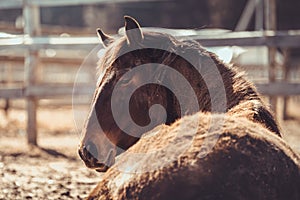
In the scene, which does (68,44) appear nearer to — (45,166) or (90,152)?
(45,166)

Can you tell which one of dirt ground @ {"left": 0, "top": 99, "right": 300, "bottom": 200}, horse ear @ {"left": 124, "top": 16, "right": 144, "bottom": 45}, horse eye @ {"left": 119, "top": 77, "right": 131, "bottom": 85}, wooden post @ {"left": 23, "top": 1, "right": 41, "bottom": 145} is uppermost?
horse ear @ {"left": 124, "top": 16, "right": 144, "bottom": 45}

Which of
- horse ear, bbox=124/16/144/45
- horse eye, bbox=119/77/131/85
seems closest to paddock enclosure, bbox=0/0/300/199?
horse ear, bbox=124/16/144/45

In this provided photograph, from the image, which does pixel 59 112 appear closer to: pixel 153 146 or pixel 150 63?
pixel 150 63

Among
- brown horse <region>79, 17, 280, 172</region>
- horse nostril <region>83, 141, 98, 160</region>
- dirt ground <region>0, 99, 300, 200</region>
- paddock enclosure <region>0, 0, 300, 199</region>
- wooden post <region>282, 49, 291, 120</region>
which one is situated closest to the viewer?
horse nostril <region>83, 141, 98, 160</region>

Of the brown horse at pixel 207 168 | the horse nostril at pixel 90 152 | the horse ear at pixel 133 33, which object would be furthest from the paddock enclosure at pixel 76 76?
the brown horse at pixel 207 168

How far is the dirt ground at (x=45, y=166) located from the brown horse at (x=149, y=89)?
793 mm

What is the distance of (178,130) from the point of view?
190 cm

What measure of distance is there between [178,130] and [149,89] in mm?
936

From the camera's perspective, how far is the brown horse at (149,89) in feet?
8.91

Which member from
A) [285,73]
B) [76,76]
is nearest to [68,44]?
[76,76]

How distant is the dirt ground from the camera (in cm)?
377

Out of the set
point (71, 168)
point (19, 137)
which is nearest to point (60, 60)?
point (19, 137)

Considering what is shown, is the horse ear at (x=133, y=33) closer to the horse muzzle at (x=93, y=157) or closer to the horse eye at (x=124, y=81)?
the horse eye at (x=124, y=81)

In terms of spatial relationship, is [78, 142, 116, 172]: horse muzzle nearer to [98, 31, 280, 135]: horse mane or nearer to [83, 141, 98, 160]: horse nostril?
[83, 141, 98, 160]: horse nostril
